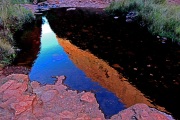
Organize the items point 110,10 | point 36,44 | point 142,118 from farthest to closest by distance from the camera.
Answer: point 110,10 < point 36,44 < point 142,118

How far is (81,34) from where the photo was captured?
1228 cm

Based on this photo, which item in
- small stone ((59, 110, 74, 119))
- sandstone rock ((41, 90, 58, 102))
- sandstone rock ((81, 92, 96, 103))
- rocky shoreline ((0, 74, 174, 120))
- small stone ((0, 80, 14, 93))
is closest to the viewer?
rocky shoreline ((0, 74, 174, 120))

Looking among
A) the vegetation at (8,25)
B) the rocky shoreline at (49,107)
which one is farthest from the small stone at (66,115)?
the vegetation at (8,25)

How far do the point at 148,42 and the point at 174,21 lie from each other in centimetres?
144

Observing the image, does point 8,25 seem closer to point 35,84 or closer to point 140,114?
point 35,84

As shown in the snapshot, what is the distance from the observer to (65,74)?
7992 mm

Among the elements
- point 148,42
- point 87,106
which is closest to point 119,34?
point 148,42

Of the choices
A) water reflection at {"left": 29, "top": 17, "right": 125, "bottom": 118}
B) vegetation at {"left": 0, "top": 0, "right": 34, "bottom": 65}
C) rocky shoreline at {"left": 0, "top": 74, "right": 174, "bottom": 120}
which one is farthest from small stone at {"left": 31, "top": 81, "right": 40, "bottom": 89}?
vegetation at {"left": 0, "top": 0, "right": 34, "bottom": 65}

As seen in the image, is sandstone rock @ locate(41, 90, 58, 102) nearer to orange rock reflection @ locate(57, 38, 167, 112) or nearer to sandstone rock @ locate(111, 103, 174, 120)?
orange rock reflection @ locate(57, 38, 167, 112)

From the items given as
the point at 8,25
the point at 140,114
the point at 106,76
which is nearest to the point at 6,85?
the point at 140,114

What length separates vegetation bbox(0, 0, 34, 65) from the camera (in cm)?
886

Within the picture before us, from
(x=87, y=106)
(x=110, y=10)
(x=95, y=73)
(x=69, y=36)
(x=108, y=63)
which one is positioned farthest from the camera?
(x=110, y=10)

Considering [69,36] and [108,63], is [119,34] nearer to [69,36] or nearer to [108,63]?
[69,36]

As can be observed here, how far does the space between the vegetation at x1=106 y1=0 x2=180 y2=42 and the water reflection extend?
4.58 metres
